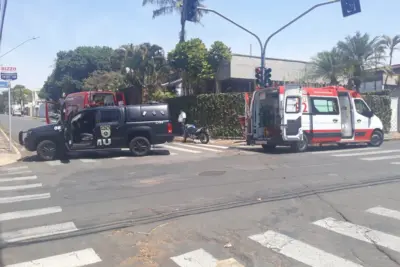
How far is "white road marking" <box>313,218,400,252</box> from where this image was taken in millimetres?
5227

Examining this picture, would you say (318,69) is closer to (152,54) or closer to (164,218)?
(152,54)

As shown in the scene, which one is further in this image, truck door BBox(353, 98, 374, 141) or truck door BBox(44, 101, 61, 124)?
truck door BBox(44, 101, 61, 124)

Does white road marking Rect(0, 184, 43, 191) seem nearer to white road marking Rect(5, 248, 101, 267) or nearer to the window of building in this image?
white road marking Rect(5, 248, 101, 267)

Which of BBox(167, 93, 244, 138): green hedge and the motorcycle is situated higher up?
BBox(167, 93, 244, 138): green hedge

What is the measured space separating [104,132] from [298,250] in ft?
36.0

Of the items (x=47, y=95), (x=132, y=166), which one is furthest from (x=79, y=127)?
(x=47, y=95)

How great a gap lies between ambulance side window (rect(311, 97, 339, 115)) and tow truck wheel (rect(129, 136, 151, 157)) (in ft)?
21.8

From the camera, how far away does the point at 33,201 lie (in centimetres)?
806

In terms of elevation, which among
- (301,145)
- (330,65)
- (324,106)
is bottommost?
(301,145)

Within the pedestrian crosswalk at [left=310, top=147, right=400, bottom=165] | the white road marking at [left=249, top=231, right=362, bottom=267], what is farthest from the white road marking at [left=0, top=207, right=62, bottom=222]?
the pedestrian crosswalk at [left=310, top=147, right=400, bottom=165]

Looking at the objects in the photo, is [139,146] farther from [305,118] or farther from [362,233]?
[362,233]

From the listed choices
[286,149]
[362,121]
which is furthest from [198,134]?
[362,121]

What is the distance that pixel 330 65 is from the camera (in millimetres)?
26000

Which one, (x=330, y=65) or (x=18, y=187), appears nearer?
(x=18, y=187)
